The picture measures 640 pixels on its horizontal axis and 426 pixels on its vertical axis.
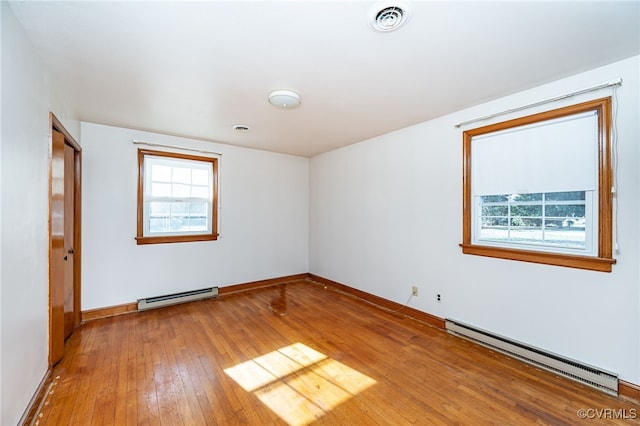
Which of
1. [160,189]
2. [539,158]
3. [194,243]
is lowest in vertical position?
[194,243]

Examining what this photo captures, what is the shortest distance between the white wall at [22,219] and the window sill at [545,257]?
11.8 feet

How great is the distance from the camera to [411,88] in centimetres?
235

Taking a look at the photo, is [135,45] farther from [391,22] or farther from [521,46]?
[521,46]

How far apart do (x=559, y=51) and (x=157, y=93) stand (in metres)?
3.31

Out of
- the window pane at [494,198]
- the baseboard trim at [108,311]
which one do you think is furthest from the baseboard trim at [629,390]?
the baseboard trim at [108,311]

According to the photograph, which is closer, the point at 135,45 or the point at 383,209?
the point at 135,45

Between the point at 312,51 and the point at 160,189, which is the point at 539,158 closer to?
the point at 312,51

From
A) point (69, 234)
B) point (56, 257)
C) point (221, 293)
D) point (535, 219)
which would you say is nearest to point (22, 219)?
point (56, 257)

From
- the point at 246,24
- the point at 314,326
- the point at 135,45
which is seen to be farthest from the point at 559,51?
the point at 314,326

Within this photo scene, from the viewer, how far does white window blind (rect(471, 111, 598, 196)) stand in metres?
2.09

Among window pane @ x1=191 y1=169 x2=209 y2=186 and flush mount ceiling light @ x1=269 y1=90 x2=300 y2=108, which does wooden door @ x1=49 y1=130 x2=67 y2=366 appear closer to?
window pane @ x1=191 y1=169 x2=209 y2=186

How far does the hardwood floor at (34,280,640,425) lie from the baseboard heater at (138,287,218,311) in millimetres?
322

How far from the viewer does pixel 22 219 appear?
1.60m

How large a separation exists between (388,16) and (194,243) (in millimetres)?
3780
